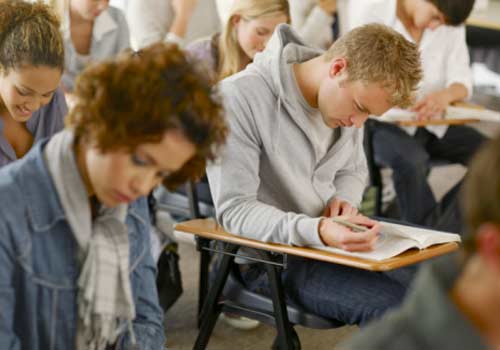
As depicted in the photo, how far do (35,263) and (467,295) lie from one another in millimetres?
787

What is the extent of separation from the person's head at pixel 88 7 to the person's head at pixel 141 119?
6.05 ft

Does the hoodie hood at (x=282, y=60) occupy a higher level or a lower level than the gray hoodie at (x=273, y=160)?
higher

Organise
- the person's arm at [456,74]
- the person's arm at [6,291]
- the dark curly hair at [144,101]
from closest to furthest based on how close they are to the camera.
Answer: the dark curly hair at [144,101]
the person's arm at [6,291]
the person's arm at [456,74]

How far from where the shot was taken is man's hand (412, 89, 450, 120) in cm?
305

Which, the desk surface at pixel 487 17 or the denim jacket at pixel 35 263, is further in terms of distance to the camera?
the desk surface at pixel 487 17

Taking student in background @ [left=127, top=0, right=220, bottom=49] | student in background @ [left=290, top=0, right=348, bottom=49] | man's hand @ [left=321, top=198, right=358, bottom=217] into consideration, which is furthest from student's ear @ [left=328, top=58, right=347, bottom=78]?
student in background @ [left=290, top=0, right=348, bottom=49]

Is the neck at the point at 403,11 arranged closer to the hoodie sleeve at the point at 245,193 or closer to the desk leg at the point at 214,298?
the hoodie sleeve at the point at 245,193

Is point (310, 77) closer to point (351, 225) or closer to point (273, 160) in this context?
point (273, 160)

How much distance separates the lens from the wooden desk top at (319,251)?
5.70 feet

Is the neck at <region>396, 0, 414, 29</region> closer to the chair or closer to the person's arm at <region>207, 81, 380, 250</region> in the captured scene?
the person's arm at <region>207, 81, 380, 250</region>

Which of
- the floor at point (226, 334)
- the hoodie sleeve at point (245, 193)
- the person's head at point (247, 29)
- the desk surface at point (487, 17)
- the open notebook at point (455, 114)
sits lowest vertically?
the floor at point (226, 334)

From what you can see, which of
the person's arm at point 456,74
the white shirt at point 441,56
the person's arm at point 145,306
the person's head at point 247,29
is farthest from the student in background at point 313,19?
the person's arm at point 145,306

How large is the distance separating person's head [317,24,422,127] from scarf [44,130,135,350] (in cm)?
78

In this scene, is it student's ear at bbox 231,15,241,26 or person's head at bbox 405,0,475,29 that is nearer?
student's ear at bbox 231,15,241,26
